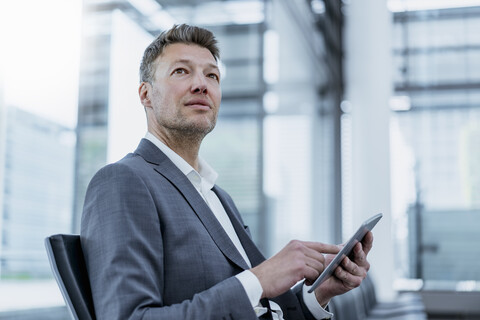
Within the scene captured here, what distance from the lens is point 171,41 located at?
175 cm

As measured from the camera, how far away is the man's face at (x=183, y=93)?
5.51ft

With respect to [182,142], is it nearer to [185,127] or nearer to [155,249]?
[185,127]

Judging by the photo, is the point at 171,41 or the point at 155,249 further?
the point at 171,41

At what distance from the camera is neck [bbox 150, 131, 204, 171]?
171 cm

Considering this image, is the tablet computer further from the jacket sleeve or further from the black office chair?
the black office chair

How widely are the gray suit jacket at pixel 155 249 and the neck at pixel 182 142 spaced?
0.14m

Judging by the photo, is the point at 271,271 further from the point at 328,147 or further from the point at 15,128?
the point at 328,147

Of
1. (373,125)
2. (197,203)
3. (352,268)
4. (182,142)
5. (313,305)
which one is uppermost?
(373,125)

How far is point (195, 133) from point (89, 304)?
0.56m

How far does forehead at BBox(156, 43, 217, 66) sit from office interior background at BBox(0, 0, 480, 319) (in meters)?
0.55

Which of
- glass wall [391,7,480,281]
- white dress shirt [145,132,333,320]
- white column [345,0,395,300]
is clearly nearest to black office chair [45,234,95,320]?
white dress shirt [145,132,333,320]

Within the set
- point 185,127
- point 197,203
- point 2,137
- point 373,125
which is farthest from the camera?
point 373,125

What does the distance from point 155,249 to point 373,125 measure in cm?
587

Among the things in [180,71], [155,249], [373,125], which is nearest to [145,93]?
[180,71]
